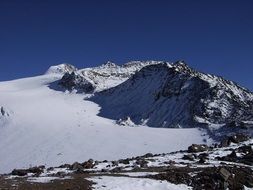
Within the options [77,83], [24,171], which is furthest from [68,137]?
[77,83]

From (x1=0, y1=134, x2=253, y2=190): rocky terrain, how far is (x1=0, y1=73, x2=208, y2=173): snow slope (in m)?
17.0

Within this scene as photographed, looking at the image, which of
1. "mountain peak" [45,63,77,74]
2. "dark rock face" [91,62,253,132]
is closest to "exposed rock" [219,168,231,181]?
"dark rock face" [91,62,253,132]

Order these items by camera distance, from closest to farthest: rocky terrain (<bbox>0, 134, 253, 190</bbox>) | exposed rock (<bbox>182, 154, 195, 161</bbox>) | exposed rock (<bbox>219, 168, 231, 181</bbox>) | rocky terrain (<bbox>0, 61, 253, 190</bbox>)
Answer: rocky terrain (<bbox>0, 134, 253, 190</bbox>)
exposed rock (<bbox>219, 168, 231, 181</bbox>)
rocky terrain (<bbox>0, 61, 253, 190</bbox>)
exposed rock (<bbox>182, 154, 195, 161</bbox>)

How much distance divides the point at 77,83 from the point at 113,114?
29871 millimetres

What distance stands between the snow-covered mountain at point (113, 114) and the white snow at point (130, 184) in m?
25.0

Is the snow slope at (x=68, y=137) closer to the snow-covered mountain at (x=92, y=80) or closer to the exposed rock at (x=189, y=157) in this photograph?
the exposed rock at (x=189, y=157)

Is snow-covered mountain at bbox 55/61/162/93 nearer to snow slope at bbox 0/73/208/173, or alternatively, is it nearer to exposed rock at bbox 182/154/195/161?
snow slope at bbox 0/73/208/173

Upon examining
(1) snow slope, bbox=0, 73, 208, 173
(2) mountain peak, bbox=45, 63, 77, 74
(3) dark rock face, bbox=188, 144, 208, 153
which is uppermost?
(2) mountain peak, bbox=45, 63, 77, 74

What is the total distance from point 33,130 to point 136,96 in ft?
101

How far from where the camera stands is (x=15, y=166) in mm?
48719

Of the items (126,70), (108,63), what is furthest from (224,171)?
(108,63)

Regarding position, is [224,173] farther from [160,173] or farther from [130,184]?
[130,184]

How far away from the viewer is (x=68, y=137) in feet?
205

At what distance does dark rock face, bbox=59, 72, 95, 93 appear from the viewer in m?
109
